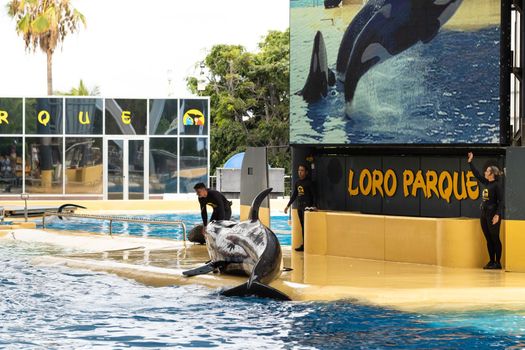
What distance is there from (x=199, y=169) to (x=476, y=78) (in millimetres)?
22622

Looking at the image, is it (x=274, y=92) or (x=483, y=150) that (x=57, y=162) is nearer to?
(x=274, y=92)

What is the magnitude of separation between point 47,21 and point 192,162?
56.5ft

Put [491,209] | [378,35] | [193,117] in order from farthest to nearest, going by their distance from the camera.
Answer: [193,117], [378,35], [491,209]

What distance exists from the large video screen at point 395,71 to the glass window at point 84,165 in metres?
20.2

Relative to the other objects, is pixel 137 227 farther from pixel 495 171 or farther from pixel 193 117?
pixel 495 171

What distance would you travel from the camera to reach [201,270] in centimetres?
1461

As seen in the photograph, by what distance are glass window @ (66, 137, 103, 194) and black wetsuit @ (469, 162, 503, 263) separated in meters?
23.4

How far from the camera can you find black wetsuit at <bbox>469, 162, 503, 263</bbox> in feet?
48.5

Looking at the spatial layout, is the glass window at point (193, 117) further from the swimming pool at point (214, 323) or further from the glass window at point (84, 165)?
the swimming pool at point (214, 323)

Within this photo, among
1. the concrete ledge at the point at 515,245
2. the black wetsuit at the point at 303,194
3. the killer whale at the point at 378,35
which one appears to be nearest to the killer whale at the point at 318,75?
the killer whale at the point at 378,35

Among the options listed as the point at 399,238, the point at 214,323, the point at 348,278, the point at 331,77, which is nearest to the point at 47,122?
the point at 331,77


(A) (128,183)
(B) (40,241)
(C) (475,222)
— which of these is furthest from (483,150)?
(A) (128,183)

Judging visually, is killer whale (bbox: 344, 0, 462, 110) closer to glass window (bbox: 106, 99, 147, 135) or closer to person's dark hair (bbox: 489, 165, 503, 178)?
person's dark hair (bbox: 489, 165, 503, 178)

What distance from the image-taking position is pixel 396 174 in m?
16.8
